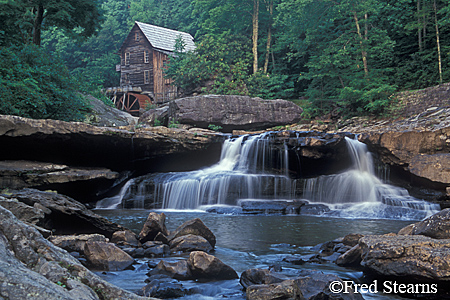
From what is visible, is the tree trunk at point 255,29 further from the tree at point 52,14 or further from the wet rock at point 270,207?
the wet rock at point 270,207

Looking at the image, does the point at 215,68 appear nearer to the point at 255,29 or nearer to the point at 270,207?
the point at 255,29

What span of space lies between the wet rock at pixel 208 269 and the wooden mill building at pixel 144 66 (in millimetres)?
32448

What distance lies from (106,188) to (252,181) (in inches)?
220

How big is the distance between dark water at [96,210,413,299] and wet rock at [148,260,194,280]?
5.5 inches

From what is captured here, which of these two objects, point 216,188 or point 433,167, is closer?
point 433,167

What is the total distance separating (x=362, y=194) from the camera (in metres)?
13.6

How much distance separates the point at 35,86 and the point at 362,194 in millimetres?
12122

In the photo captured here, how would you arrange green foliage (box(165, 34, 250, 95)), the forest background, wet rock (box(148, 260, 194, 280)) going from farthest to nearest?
green foliage (box(165, 34, 250, 95)) → the forest background → wet rock (box(148, 260, 194, 280))

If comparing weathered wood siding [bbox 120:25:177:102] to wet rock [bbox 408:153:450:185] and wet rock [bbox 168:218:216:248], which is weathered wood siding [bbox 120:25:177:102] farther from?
wet rock [bbox 168:218:216:248]

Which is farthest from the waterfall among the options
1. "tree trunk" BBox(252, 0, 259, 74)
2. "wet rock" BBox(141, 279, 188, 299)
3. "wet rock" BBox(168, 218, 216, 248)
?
"tree trunk" BBox(252, 0, 259, 74)

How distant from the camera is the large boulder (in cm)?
2198

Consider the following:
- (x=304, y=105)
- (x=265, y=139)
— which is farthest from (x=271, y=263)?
(x=304, y=105)

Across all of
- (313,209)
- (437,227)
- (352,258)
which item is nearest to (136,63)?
(313,209)

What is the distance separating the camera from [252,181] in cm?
1391
